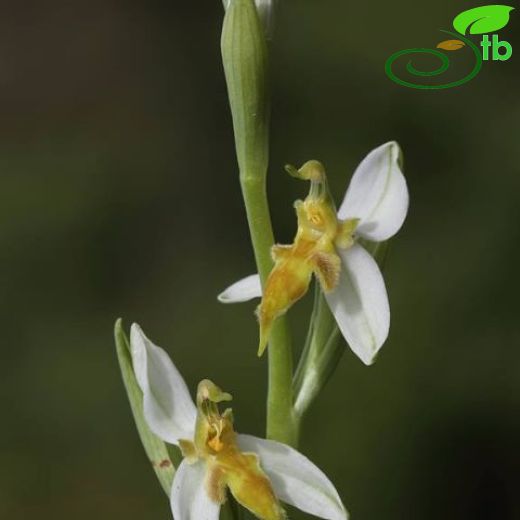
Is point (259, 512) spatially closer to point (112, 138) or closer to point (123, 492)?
point (123, 492)

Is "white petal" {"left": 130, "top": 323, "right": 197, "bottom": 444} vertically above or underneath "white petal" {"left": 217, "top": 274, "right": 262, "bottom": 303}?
underneath

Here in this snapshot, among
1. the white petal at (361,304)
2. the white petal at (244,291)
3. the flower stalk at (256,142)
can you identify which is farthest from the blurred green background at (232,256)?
the white petal at (361,304)

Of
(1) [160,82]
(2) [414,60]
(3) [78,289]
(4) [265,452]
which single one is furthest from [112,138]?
(4) [265,452]

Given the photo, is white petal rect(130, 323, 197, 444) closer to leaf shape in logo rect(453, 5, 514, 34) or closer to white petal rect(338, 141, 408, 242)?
white petal rect(338, 141, 408, 242)

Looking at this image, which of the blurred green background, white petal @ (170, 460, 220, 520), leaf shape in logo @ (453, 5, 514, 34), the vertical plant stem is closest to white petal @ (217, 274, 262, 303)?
the vertical plant stem

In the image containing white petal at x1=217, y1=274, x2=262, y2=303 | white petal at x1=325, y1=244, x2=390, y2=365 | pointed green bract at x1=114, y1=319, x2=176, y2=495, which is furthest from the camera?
white petal at x1=217, y1=274, x2=262, y2=303

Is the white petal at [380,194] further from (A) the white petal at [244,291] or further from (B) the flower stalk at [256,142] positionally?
(A) the white petal at [244,291]
